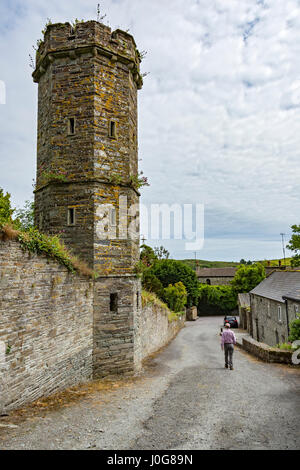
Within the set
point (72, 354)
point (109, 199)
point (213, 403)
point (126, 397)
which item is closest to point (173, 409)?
point (213, 403)

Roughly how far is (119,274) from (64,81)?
694cm

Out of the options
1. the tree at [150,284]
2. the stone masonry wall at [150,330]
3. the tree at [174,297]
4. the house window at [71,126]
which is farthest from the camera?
the tree at [174,297]

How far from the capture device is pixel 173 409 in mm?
7168

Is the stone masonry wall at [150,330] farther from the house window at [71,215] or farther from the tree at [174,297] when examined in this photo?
the tree at [174,297]

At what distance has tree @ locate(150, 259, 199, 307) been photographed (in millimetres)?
42188

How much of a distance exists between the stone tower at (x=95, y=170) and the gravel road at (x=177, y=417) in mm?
2333

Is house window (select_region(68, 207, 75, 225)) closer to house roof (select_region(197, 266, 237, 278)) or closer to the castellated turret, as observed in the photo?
the castellated turret

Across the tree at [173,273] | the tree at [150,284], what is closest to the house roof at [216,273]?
the tree at [173,273]

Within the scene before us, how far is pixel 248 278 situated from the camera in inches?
1908

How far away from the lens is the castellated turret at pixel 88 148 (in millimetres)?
10344

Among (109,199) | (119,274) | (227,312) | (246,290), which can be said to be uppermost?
(109,199)
